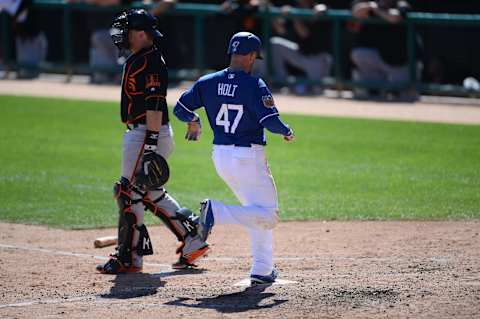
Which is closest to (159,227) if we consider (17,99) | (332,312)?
(332,312)

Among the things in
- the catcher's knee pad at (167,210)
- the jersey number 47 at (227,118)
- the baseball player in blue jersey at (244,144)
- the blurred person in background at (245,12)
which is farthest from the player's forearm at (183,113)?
the blurred person in background at (245,12)

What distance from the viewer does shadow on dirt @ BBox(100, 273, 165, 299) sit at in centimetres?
696

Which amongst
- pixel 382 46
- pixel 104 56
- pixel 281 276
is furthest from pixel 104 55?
pixel 281 276

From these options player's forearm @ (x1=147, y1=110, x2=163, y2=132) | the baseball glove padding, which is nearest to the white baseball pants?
Answer: the baseball glove padding

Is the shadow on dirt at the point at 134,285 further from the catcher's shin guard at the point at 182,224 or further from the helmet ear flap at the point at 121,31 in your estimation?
the helmet ear flap at the point at 121,31

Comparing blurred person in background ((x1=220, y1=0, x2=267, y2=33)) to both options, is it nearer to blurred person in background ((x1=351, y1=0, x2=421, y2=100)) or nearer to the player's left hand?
blurred person in background ((x1=351, y1=0, x2=421, y2=100))

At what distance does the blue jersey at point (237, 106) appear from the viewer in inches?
270

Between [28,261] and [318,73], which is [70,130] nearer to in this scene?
[318,73]

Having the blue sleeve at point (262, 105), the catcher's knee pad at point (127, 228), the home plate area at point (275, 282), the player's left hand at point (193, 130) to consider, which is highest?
the blue sleeve at point (262, 105)

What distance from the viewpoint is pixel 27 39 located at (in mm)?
19766

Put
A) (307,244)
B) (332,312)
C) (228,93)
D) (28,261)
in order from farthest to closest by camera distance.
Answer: (307,244), (28,261), (228,93), (332,312)

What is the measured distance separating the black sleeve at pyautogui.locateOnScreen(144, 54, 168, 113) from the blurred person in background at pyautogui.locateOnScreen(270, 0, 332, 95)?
32.8 feet

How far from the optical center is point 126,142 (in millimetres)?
7727

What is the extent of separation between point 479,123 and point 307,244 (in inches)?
265
